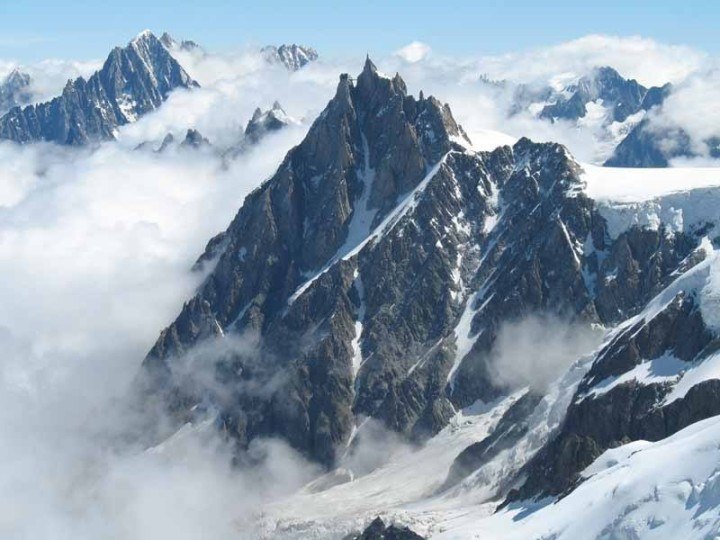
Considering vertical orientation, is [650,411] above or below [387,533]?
above

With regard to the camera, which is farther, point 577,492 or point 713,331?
point 713,331

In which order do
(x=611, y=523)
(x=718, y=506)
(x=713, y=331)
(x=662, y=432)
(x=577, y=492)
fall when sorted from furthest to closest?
(x=713, y=331) < (x=662, y=432) < (x=577, y=492) < (x=611, y=523) < (x=718, y=506)

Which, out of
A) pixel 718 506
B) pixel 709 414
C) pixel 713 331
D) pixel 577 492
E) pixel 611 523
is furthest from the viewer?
pixel 713 331

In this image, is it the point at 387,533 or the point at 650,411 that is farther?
the point at 387,533

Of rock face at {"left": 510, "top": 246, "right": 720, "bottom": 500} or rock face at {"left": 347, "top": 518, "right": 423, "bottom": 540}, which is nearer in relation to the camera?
rock face at {"left": 510, "top": 246, "right": 720, "bottom": 500}

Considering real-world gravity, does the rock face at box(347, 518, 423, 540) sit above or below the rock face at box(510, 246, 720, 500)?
below

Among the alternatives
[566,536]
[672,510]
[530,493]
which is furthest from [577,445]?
[672,510]

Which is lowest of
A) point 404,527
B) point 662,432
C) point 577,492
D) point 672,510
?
point 404,527

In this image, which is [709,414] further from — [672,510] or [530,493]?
[672,510]

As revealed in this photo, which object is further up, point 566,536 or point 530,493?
point 566,536

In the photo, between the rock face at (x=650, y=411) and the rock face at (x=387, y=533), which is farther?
the rock face at (x=387, y=533)

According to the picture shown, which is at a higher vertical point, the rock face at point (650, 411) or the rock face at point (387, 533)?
the rock face at point (650, 411)
